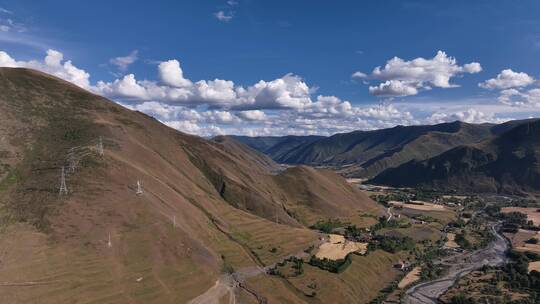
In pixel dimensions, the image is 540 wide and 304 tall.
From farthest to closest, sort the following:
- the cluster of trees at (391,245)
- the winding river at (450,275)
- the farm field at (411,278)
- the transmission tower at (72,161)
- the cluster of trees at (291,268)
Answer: the cluster of trees at (391,245)
the farm field at (411,278)
the transmission tower at (72,161)
the winding river at (450,275)
the cluster of trees at (291,268)

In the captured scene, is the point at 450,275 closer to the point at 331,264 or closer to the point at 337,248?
the point at 337,248

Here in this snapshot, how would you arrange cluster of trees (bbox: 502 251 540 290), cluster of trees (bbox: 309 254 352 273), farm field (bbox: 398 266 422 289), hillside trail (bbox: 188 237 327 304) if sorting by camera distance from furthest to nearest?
farm field (bbox: 398 266 422 289), cluster of trees (bbox: 502 251 540 290), cluster of trees (bbox: 309 254 352 273), hillside trail (bbox: 188 237 327 304)

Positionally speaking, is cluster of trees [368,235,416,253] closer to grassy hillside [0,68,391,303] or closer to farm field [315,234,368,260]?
farm field [315,234,368,260]

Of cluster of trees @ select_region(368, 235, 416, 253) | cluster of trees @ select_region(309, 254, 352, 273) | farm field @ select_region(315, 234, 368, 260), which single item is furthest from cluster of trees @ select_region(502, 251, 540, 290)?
cluster of trees @ select_region(309, 254, 352, 273)

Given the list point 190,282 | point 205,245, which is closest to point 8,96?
point 205,245

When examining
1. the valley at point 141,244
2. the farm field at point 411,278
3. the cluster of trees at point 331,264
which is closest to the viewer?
the valley at point 141,244

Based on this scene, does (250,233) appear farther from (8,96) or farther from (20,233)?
(8,96)

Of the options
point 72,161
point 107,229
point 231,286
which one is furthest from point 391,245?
point 72,161

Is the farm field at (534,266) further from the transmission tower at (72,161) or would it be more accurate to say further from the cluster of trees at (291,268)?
the transmission tower at (72,161)

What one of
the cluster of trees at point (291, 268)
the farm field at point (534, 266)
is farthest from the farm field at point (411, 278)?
the farm field at point (534, 266)
